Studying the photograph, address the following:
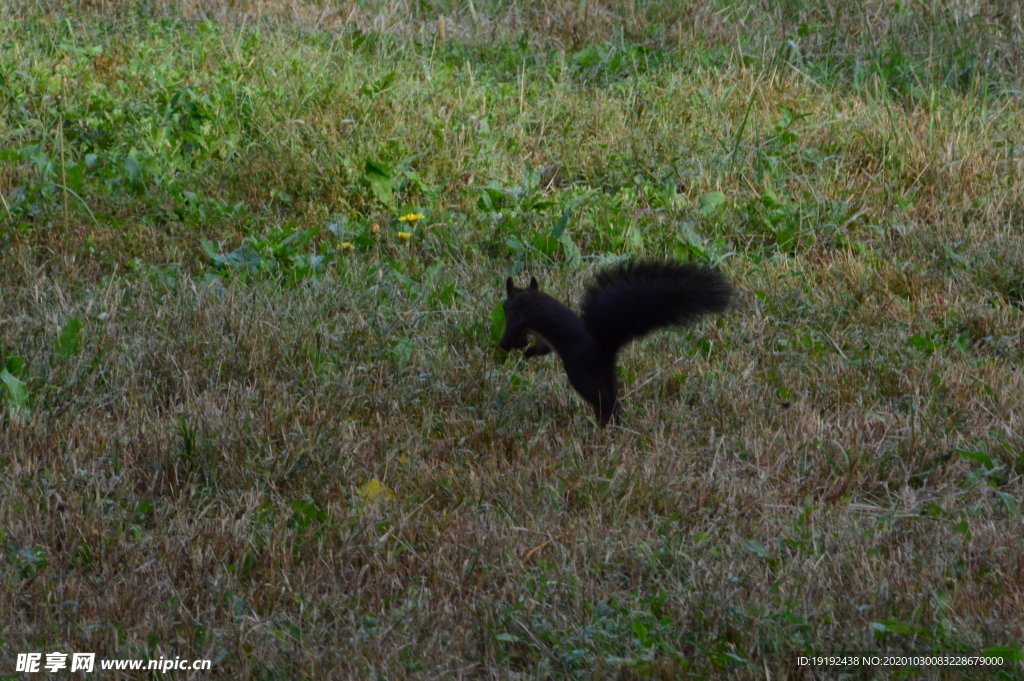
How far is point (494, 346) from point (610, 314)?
36.8 inches

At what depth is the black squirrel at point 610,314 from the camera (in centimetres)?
366

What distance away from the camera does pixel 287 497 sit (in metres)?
3.47

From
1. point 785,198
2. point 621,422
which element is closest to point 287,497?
point 621,422

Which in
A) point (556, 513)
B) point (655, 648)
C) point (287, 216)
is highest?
point (655, 648)

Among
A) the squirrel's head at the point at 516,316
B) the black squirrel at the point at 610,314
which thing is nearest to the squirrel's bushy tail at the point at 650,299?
the black squirrel at the point at 610,314

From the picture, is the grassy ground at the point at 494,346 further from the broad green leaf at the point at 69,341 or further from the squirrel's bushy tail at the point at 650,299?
the squirrel's bushy tail at the point at 650,299

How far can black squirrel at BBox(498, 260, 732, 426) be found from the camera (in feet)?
12.0

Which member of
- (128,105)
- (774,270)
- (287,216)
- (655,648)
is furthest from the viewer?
(128,105)

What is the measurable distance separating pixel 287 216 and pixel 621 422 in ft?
8.86

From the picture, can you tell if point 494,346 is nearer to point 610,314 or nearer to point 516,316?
point 516,316

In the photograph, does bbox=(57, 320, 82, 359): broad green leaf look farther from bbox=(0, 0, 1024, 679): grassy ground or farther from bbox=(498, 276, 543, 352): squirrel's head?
bbox=(498, 276, 543, 352): squirrel's head

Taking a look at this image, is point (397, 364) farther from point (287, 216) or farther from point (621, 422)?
point (287, 216)

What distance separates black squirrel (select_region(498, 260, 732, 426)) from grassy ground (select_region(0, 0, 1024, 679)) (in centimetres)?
24

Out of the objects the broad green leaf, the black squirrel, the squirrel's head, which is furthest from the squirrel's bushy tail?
the broad green leaf
